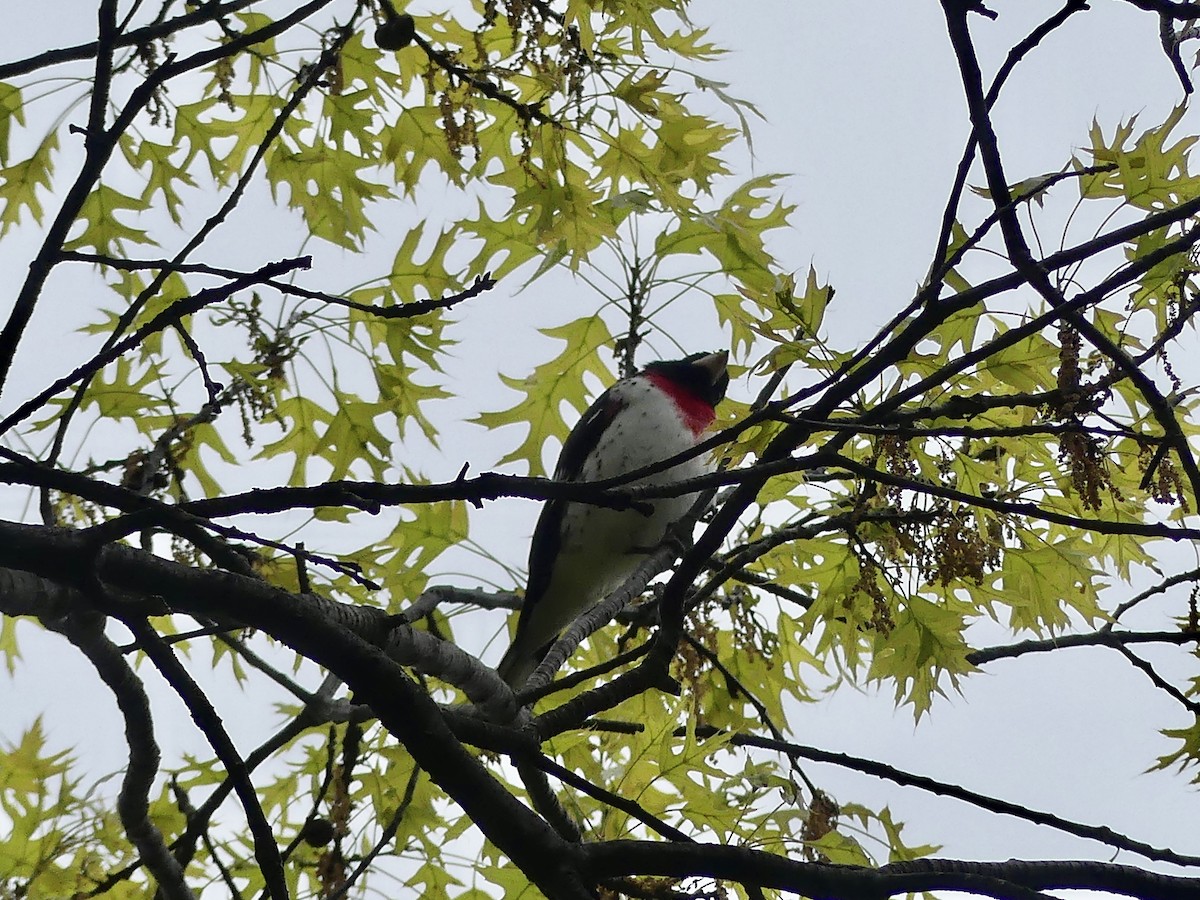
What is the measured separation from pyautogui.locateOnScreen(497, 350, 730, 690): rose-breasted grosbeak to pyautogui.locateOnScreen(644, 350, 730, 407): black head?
0.20 m

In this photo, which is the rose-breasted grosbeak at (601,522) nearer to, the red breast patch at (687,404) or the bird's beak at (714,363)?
the red breast patch at (687,404)

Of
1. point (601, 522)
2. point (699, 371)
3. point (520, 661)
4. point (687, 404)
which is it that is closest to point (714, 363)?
point (699, 371)

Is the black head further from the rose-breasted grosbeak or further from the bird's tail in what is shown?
the bird's tail

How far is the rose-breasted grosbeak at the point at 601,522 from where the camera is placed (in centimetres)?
379

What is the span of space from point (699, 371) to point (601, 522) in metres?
0.81

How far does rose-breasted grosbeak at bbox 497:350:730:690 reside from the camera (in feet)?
12.4

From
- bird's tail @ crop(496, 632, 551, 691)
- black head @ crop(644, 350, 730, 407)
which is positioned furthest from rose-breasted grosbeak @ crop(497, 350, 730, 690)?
black head @ crop(644, 350, 730, 407)

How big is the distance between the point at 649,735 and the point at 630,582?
14.5 inches

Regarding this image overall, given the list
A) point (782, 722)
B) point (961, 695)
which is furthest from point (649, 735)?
point (782, 722)

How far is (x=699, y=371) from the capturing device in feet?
14.2

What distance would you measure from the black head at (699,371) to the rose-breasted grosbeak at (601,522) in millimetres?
202

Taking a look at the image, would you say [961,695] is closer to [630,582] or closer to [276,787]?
[630,582]

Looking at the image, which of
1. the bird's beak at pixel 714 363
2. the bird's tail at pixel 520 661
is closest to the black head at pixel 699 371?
the bird's beak at pixel 714 363

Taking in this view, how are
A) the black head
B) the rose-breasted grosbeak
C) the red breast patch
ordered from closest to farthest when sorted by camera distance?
the rose-breasted grosbeak, the red breast patch, the black head
